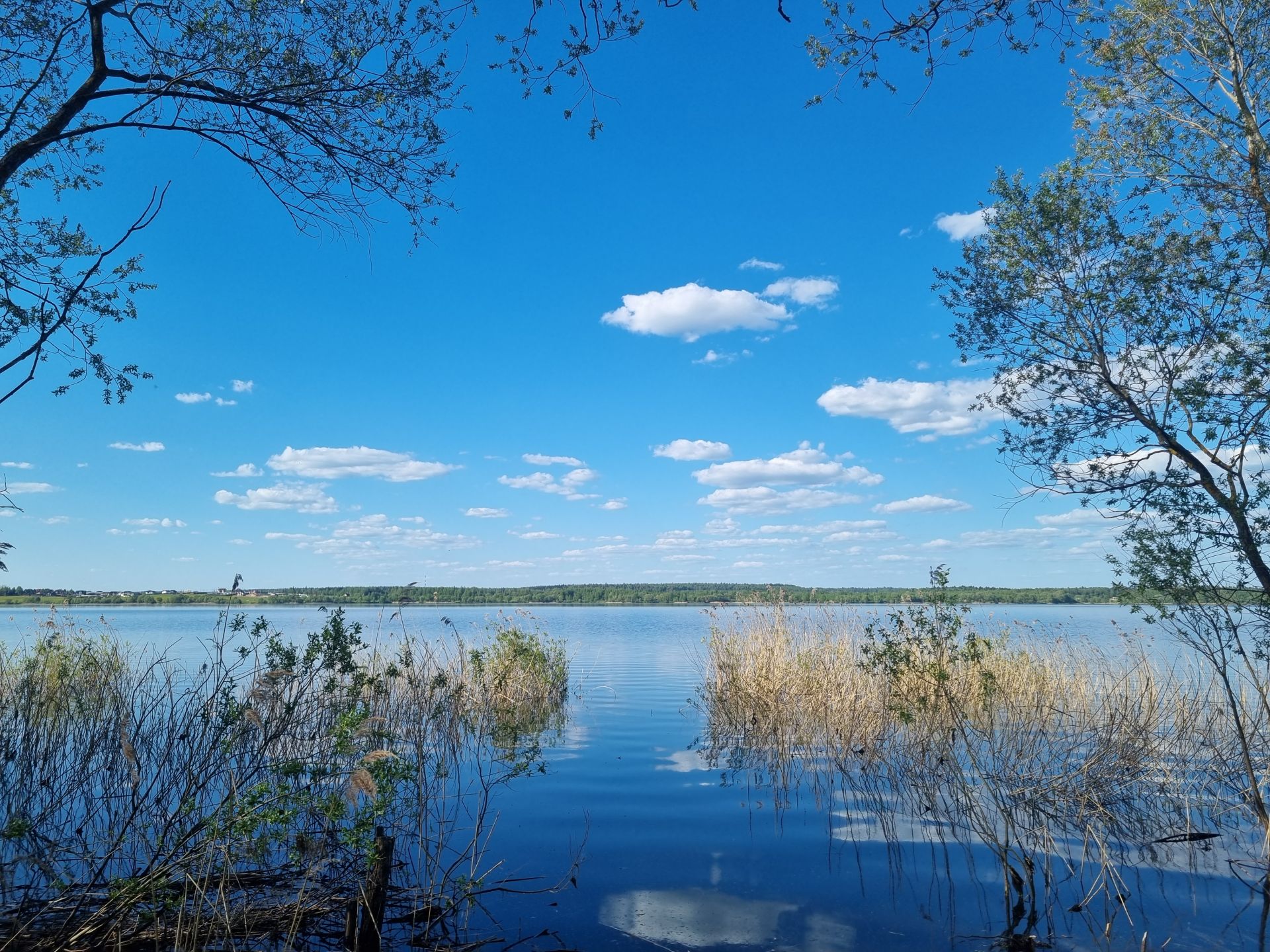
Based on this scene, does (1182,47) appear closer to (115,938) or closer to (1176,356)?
(1176,356)

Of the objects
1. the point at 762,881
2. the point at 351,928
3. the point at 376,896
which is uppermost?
the point at 376,896

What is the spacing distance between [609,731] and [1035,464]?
7.66 meters

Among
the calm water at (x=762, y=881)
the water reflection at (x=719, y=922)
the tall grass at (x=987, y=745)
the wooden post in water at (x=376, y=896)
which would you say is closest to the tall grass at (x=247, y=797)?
the wooden post in water at (x=376, y=896)

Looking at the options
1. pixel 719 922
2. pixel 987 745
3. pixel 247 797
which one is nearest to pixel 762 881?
pixel 719 922

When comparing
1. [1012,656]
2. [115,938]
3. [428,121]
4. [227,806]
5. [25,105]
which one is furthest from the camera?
[1012,656]

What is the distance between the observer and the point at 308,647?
8133 mm

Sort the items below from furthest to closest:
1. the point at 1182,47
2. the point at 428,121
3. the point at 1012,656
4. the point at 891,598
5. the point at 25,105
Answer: the point at 1012,656
the point at 891,598
the point at 1182,47
the point at 428,121
the point at 25,105

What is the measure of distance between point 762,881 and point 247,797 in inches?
149

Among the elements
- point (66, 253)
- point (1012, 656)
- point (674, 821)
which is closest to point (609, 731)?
point (674, 821)

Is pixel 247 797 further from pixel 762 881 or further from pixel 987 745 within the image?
pixel 987 745

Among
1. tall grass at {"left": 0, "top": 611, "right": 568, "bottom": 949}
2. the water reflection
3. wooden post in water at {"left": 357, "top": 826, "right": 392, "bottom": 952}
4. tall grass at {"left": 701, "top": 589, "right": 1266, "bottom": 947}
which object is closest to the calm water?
the water reflection

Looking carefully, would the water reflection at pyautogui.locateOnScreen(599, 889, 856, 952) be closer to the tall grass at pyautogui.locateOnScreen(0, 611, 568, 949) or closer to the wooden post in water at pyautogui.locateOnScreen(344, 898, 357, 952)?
the tall grass at pyautogui.locateOnScreen(0, 611, 568, 949)

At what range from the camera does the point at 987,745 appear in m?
10.4

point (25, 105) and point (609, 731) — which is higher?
point (25, 105)
